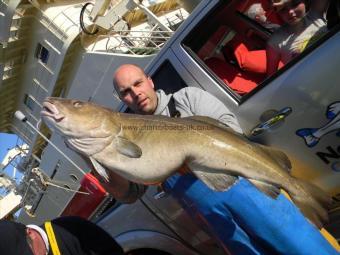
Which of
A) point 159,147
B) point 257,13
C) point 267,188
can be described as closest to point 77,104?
point 159,147

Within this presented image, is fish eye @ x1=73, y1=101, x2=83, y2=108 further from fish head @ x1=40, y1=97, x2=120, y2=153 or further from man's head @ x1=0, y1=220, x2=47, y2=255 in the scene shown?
man's head @ x1=0, y1=220, x2=47, y2=255

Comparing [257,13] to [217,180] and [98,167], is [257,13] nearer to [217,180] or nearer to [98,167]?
[217,180]

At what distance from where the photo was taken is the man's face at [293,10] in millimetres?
3562

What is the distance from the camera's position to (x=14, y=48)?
27.9 feet

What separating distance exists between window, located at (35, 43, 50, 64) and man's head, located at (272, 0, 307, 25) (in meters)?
5.58

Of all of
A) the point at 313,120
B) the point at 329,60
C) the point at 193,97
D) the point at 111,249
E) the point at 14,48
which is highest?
the point at 329,60

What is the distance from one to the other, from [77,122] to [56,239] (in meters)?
0.70

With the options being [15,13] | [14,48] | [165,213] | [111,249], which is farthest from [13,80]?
[111,249]

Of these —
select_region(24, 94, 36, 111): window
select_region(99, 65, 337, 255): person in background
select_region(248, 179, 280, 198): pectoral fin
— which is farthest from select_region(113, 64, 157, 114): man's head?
select_region(24, 94, 36, 111): window

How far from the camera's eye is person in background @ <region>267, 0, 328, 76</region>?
11.7ft

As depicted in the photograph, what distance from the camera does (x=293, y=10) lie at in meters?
3.58

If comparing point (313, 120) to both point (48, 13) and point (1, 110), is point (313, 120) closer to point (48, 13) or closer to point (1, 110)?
point (48, 13)

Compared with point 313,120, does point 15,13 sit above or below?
below

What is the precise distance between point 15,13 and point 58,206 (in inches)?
130
